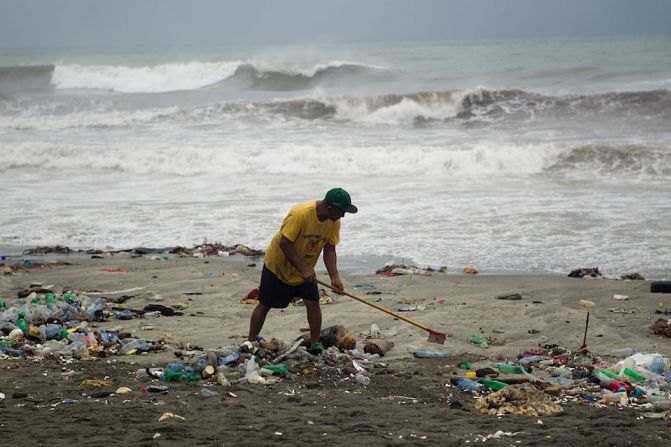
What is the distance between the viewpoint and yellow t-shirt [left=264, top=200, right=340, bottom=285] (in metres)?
6.41

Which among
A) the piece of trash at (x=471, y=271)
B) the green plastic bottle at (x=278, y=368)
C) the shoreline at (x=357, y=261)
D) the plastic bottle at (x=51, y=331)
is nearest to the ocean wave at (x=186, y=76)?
the shoreline at (x=357, y=261)

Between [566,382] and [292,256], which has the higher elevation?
[292,256]

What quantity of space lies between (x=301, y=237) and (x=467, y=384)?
5.34 ft

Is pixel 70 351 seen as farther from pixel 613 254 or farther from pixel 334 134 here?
pixel 334 134

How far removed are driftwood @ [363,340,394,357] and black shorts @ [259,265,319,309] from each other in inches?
24.5

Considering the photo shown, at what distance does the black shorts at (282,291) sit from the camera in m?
6.68

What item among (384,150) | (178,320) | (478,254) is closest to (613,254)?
(478,254)

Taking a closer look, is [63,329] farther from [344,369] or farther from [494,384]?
[494,384]

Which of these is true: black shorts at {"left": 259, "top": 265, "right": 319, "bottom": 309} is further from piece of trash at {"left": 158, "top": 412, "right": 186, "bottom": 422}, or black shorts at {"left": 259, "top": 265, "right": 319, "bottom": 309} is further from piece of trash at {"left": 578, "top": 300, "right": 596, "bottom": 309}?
piece of trash at {"left": 578, "top": 300, "right": 596, "bottom": 309}

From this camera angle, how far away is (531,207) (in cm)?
1403

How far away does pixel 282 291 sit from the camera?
6.71 meters

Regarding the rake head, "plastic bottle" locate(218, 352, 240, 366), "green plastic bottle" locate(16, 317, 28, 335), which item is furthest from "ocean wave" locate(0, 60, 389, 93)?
"plastic bottle" locate(218, 352, 240, 366)

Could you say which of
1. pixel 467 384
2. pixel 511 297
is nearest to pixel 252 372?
pixel 467 384

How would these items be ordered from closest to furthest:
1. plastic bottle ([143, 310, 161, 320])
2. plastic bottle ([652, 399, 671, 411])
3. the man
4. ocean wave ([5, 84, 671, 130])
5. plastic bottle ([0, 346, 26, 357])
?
plastic bottle ([652, 399, 671, 411]) → the man → plastic bottle ([0, 346, 26, 357]) → plastic bottle ([143, 310, 161, 320]) → ocean wave ([5, 84, 671, 130])
